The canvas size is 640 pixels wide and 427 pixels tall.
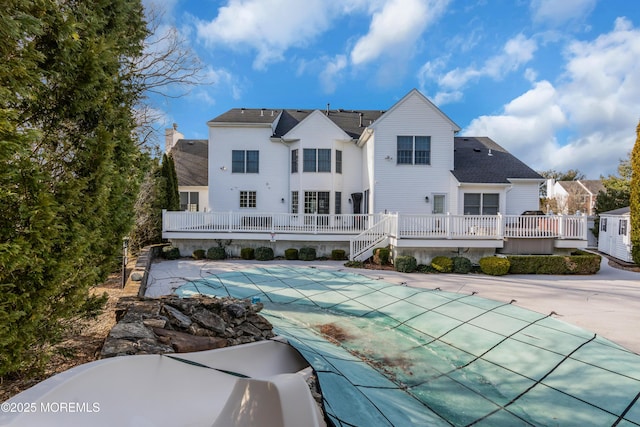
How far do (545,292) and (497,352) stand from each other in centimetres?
511

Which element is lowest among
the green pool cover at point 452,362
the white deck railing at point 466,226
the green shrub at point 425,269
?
the green pool cover at point 452,362

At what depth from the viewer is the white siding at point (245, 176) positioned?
18422 mm

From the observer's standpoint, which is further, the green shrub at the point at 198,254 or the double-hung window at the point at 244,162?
the double-hung window at the point at 244,162

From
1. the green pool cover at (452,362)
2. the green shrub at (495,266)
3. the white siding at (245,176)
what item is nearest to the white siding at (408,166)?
the green shrub at (495,266)

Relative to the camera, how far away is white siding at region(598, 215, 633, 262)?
15.4 metres

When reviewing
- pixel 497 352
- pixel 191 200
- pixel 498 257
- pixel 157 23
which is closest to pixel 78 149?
pixel 497 352

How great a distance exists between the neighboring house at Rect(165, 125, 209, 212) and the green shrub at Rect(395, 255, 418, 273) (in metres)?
13.7

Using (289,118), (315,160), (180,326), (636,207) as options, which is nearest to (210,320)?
(180,326)

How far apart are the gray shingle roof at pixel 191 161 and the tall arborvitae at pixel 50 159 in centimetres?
1758

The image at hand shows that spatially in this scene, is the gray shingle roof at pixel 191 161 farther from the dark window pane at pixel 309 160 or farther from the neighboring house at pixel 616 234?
the neighboring house at pixel 616 234

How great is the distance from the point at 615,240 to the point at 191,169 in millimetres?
26240

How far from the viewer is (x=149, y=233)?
15.3 metres

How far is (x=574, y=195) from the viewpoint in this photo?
36781mm

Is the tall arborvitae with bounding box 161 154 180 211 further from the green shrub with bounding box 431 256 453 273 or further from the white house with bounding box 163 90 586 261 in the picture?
the green shrub with bounding box 431 256 453 273
